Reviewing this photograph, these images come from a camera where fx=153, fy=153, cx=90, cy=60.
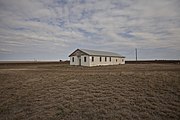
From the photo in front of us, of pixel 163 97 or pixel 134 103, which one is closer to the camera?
pixel 134 103

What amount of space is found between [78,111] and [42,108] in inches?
82.7

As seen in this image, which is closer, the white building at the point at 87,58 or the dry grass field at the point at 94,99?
the dry grass field at the point at 94,99

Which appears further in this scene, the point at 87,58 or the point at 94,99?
the point at 87,58

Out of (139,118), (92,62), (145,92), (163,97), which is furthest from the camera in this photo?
(92,62)

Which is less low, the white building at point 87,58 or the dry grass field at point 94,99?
the white building at point 87,58

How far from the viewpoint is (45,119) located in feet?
23.8

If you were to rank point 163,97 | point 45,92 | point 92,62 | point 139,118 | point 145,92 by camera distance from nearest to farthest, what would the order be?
point 139,118 < point 163,97 < point 145,92 < point 45,92 < point 92,62

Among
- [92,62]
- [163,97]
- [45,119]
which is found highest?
[92,62]

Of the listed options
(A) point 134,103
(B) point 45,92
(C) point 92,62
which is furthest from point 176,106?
(C) point 92,62

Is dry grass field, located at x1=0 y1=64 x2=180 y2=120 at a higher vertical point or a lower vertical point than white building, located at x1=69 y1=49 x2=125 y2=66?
lower

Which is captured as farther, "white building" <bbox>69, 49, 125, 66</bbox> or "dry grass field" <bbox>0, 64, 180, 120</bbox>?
"white building" <bbox>69, 49, 125, 66</bbox>

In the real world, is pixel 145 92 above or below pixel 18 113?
above

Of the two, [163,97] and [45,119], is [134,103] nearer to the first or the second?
[163,97]

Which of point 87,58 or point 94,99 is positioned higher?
point 87,58
